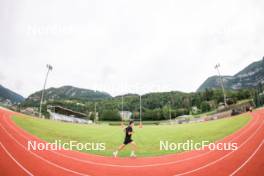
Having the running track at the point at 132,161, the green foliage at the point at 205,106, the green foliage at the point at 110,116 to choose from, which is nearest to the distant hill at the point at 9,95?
the running track at the point at 132,161

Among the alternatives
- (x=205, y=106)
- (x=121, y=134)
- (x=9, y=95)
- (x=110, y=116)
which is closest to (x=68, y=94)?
(x=9, y=95)

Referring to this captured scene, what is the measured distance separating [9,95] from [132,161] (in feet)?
21.0

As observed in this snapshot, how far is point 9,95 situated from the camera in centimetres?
973

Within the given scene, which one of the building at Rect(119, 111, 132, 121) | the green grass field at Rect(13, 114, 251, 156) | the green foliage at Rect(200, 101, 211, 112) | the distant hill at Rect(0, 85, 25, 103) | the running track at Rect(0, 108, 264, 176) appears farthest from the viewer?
the green foliage at Rect(200, 101, 211, 112)

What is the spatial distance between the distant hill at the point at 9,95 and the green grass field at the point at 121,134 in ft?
2.84

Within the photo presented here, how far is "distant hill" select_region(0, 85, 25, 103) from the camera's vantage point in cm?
943

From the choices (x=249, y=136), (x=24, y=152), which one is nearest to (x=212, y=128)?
(x=249, y=136)

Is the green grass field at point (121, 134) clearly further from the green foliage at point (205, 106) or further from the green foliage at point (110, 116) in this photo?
the green foliage at point (205, 106)

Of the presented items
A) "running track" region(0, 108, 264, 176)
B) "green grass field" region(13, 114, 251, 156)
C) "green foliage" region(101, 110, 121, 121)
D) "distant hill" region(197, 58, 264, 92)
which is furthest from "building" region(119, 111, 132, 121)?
"distant hill" region(197, 58, 264, 92)

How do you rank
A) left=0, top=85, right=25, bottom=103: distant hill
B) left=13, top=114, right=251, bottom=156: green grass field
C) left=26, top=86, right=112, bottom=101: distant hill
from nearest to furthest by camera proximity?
left=13, top=114, right=251, bottom=156: green grass field → left=0, top=85, right=25, bottom=103: distant hill → left=26, top=86, right=112, bottom=101: distant hill

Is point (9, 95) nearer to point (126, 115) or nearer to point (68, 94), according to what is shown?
point (68, 94)

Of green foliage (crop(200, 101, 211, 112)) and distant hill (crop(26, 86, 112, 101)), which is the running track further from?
green foliage (crop(200, 101, 211, 112))

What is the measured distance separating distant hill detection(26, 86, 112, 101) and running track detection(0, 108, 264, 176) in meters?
2.15

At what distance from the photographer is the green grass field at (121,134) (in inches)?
340
